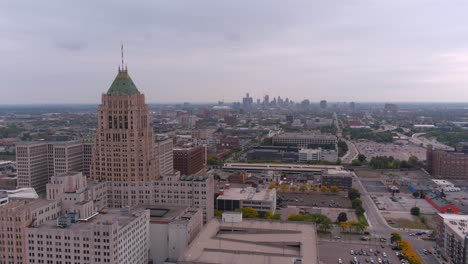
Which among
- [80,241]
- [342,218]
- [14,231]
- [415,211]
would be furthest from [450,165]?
[14,231]

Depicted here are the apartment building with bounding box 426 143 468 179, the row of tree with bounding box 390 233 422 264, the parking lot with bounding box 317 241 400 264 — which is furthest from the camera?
the apartment building with bounding box 426 143 468 179

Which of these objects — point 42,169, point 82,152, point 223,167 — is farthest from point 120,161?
point 223,167

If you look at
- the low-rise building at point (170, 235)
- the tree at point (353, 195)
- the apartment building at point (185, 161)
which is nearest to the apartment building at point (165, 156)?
the apartment building at point (185, 161)

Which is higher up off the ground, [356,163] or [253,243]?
[253,243]

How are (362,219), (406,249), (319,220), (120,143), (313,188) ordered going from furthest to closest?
1. (313,188)
2. (362,219)
3. (319,220)
4. (120,143)
5. (406,249)

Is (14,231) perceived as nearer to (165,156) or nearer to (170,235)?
(170,235)

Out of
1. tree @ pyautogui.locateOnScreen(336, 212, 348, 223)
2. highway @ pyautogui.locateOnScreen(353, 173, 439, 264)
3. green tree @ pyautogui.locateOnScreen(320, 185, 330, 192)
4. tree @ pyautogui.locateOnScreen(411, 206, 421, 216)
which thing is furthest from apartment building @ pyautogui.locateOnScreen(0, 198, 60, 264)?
green tree @ pyautogui.locateOnScreen(320, 185, 330, 192)

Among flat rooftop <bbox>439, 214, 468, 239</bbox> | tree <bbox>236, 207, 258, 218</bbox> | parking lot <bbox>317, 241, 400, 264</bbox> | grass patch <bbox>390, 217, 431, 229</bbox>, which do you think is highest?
flat rooftop <bbox>439, 214, 468, 239</bbox>

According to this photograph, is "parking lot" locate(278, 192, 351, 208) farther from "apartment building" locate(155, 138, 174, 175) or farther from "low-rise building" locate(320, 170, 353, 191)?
"apartment building" locate(155, 138, 174, 175)
